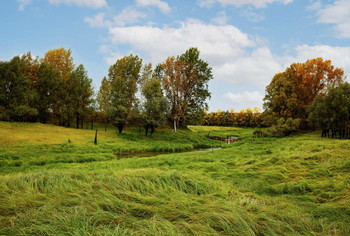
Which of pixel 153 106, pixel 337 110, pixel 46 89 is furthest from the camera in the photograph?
pixel 46 89

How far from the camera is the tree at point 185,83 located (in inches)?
1657

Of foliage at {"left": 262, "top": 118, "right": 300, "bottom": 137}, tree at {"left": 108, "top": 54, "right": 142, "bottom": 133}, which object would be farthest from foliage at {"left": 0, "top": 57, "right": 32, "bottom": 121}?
foliage at {"left": 262, "top": 118, "right": 300, "bottom": 137}

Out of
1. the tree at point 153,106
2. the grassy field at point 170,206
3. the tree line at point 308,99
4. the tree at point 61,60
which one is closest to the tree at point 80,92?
the tree at point 61,60

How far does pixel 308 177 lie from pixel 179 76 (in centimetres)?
3618

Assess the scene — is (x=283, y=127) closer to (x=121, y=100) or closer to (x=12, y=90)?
(x=121, y=100)

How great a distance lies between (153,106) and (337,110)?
26.2 meters

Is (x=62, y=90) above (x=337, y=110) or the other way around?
above

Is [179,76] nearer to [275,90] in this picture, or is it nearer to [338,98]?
[275,90]

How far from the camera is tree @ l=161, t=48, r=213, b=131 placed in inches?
1657

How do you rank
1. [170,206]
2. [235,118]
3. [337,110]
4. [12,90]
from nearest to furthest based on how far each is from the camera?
[170,206]
[337,110]
[12,90]
[235,118]

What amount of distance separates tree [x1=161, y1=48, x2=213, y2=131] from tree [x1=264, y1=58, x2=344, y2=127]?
492 inches

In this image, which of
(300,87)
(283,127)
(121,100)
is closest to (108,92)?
(121,100)

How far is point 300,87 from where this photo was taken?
40.8 metres

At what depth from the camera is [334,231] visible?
3609 mm
